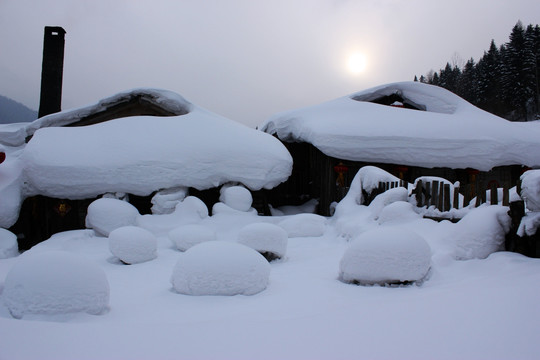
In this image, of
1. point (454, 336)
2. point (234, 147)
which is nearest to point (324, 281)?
point (454, 336)

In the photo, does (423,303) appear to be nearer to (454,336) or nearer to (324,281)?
(454,336)

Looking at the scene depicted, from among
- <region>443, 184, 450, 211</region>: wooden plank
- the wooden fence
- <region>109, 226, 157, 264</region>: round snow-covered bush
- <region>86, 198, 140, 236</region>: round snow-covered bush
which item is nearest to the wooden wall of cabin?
the wooden fence

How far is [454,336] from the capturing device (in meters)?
2.18

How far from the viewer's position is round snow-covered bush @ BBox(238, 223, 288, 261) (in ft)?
19.2

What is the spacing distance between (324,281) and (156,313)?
1838 millimetres

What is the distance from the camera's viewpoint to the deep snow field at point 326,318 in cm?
205

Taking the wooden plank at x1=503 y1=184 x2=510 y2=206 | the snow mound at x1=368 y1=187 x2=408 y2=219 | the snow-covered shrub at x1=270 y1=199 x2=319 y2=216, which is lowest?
the snow-covered shrub at x1=270 y1=199 x2=319 y2=216

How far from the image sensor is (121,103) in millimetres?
12672

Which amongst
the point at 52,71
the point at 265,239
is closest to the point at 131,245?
the point at 265,239

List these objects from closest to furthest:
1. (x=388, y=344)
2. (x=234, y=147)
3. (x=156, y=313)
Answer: (x=388, y=344) → (x=156, y=313) → (x=234, y=147)

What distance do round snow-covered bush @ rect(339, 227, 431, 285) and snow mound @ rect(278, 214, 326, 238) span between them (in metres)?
4.13

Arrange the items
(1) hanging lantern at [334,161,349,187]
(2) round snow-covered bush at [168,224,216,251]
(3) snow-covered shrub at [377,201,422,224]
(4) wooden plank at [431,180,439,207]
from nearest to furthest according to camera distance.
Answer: (4) wooden plank at [431,180,439,207]
(3) snow-covered shrub at [377,201,422,224]
(2) round snow-covered bush at [168,224,216,251]
(1) hanging lantern at [334,161,349,187]

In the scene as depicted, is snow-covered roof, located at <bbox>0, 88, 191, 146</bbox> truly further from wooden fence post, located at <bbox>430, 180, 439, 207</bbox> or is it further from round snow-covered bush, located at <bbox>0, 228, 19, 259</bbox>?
wooden fence post, located at <bbox>430, 180, 439, 207</bbox>

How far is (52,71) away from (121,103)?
24.7 feet
